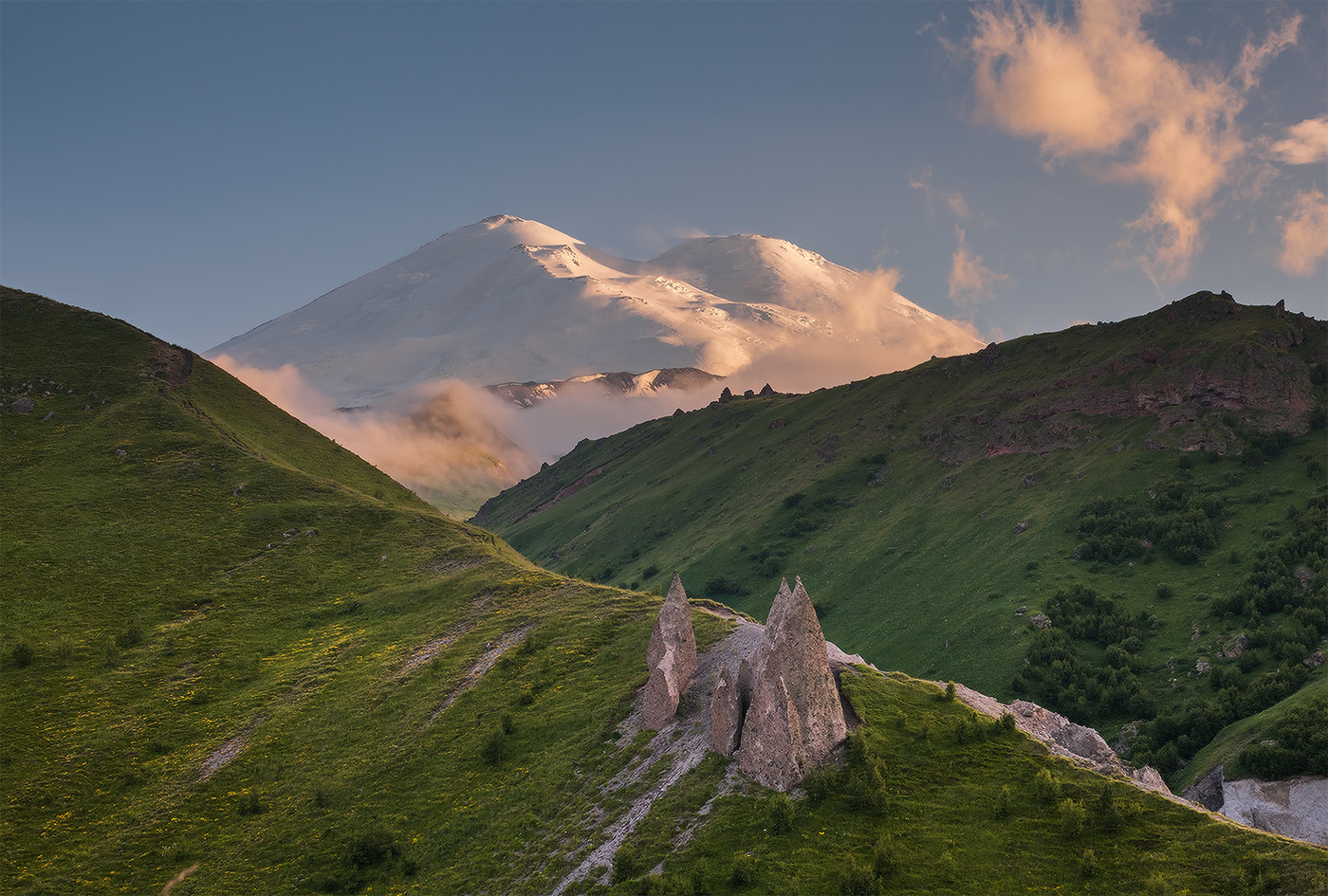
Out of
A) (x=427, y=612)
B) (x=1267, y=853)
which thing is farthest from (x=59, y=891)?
(x=1267, y=853)

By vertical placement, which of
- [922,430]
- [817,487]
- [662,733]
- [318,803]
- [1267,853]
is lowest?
[318,803]

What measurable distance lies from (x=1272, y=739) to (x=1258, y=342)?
309 ft

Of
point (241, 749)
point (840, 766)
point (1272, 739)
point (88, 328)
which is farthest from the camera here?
point (88, 328)

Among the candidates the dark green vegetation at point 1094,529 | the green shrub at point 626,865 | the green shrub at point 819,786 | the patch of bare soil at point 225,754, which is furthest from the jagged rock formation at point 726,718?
the dark green vegetation at point 1094,529

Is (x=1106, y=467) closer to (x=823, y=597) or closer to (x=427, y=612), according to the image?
(x=823, y=597)

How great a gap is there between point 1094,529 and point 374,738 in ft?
355

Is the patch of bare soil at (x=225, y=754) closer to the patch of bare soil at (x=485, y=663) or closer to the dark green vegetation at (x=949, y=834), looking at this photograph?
the patch of bare soil at (x=485, y=663)

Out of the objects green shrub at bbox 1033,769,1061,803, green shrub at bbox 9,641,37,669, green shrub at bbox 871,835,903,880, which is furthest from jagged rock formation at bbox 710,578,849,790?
green shrub at bbox 9,641,37,669

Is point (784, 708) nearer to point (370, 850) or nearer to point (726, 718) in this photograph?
point (726, 718)

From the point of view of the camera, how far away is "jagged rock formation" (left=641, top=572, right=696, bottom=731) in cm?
4728

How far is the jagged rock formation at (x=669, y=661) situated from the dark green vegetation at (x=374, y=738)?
3.81m

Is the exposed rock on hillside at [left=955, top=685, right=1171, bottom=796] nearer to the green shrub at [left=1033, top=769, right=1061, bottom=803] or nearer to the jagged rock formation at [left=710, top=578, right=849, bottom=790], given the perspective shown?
A: the green shrub at [left=1033, top=769, right=1061, bottom=803]

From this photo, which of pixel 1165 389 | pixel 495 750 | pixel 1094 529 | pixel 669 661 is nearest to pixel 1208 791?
pixel 669 661

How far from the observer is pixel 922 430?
174 m
